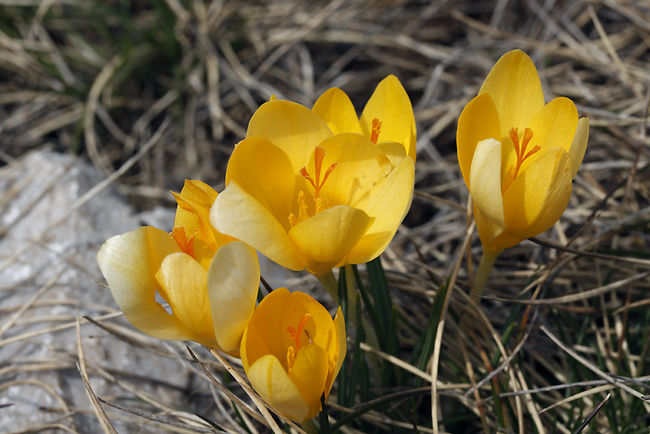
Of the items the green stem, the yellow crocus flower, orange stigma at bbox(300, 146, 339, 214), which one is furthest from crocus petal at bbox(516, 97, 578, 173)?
the green stem

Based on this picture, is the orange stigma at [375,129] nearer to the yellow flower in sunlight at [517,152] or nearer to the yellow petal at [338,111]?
the yellow petal at [338,111]

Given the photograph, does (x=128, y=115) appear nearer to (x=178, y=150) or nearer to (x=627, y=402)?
(x=178, y=150)

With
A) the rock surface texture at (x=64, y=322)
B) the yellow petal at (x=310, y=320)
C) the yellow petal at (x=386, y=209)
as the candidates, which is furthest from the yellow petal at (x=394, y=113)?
the rock surface texture at (x=64, y=322)

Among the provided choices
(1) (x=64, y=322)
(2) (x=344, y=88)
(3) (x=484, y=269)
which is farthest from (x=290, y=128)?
(2) (x=344, y=88)

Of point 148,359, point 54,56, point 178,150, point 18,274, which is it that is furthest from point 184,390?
point 54,56

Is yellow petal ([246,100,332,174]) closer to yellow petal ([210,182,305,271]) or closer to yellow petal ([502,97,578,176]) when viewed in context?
yellow petal ([210,182,305,271])

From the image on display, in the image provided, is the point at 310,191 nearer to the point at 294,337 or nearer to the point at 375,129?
the point at 375,129
